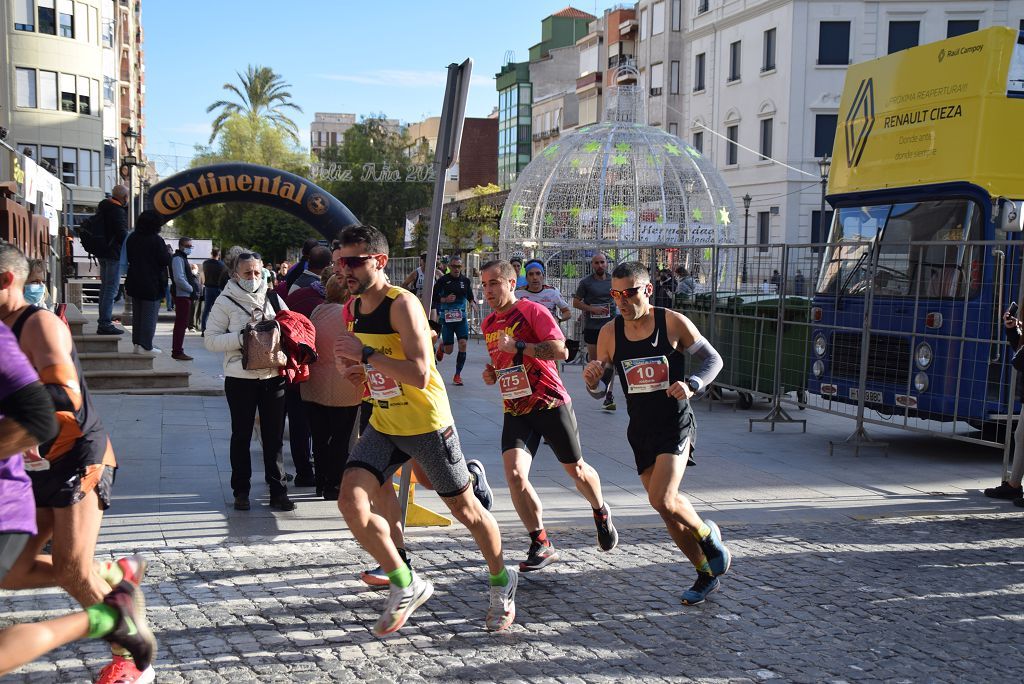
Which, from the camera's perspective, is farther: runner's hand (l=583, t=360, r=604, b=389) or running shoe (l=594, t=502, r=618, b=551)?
running shoe (l=594, t=502, r=618, b=551)

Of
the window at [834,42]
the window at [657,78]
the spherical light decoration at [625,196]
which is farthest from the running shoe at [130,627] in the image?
the window at [657,78]

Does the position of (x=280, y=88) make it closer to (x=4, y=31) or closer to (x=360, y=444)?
(x=4, y=31)

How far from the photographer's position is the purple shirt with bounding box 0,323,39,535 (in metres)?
3.22

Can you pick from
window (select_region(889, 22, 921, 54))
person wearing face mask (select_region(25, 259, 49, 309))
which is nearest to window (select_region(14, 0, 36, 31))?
window (select_region(889, 22, 921, 54))

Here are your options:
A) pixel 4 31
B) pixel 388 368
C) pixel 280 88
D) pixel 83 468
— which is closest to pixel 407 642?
pixel 388 368

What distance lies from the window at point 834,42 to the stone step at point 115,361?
116 ft

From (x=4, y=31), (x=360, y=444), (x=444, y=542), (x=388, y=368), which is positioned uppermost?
(x=4, y=31)

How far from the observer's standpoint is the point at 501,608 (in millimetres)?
5062

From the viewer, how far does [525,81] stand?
2992 inches

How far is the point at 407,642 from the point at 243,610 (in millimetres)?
935

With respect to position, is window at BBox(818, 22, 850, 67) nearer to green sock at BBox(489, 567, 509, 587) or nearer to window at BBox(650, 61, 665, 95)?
window at BBox(650, 61, 665, 95)

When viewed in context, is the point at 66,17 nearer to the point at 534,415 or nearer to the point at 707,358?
the point at 534,415

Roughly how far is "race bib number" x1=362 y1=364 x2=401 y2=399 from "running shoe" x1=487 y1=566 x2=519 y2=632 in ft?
3.44

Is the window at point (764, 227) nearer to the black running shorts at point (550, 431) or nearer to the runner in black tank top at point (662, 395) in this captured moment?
the black running shorts at point (550, 431)
